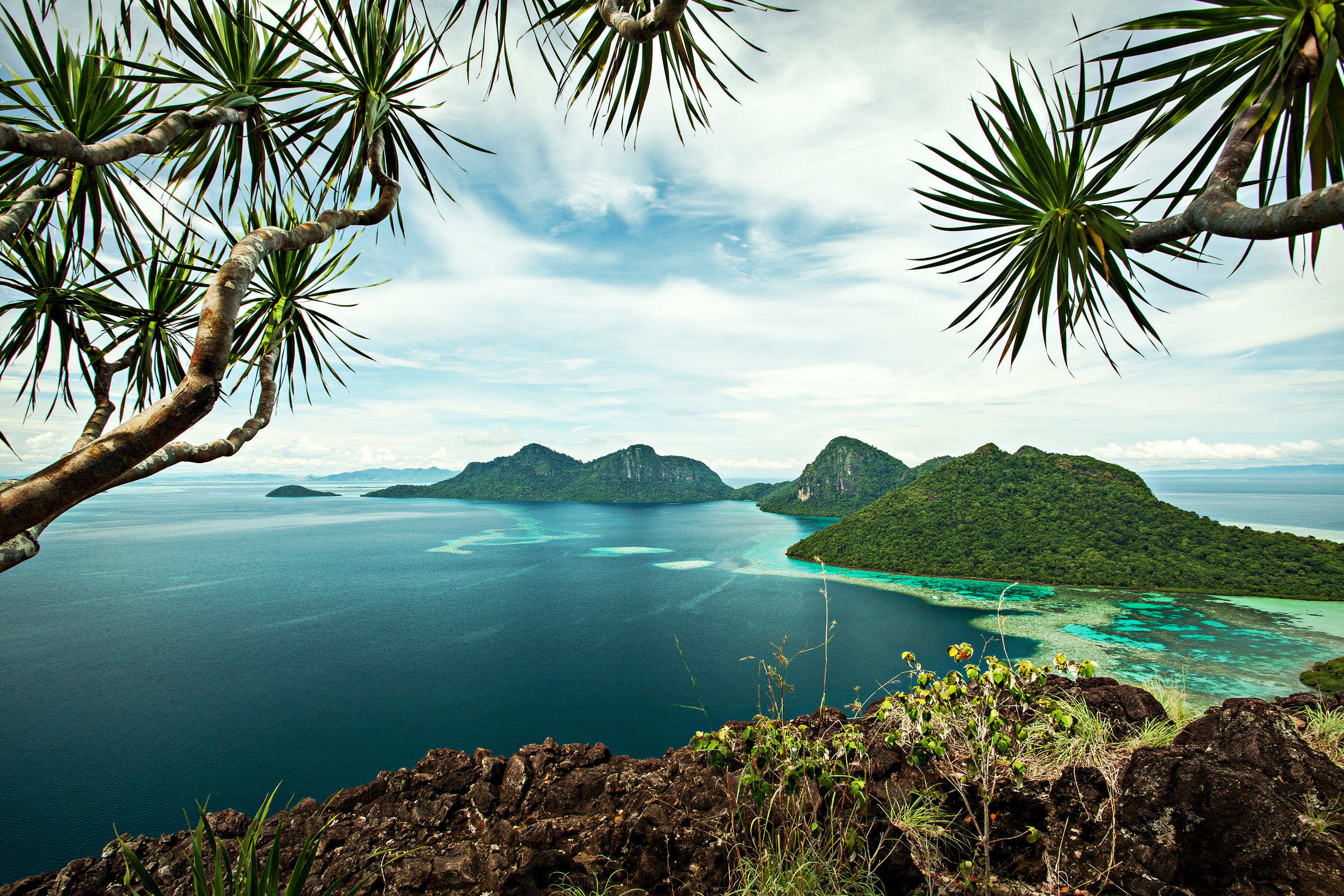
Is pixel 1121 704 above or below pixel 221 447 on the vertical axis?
below

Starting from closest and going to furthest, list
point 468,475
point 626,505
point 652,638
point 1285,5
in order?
point 1285,5 → point 652,638 → point 626,505 → point 468,475

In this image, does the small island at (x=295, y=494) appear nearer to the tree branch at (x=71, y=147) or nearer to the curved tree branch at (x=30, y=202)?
the curved tree branch at (x=30, y=202)

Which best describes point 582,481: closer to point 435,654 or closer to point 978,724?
point 435,654

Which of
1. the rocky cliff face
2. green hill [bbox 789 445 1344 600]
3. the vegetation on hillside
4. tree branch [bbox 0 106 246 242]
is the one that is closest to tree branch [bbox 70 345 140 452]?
tree branch [bbox 0 106 246 242]

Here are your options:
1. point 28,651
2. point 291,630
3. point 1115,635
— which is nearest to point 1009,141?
point 1115,635

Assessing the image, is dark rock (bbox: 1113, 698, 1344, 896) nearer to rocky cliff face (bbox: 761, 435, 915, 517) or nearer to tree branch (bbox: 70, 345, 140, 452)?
tree branch (bbox: 70, 345, 140, 452)

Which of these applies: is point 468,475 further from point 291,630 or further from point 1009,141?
point 1009,141

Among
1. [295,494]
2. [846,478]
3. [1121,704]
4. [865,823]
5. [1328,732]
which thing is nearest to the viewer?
[865,823]

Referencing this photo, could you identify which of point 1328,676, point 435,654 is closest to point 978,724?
point 1328,676
